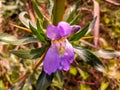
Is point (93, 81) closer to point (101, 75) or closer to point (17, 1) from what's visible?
point (101, 75)

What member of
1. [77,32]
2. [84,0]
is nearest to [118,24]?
[84,0]

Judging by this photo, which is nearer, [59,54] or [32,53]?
[59,54]

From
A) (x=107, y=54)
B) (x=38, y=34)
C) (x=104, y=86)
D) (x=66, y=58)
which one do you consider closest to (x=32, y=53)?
(x=38, y=34)

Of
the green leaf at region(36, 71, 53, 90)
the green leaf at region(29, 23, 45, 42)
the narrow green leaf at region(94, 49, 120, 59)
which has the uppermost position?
the green leaf at region(29, 23, 45, 42)

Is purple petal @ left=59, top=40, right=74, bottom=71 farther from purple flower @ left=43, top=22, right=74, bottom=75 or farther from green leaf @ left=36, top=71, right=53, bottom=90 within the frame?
green leaf @ left=36, top=71, right=53, bottom=90

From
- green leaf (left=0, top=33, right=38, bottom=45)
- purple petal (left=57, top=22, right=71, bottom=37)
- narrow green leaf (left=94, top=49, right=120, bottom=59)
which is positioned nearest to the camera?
purple petal (left=57, top=22, right=71, bottom=37)

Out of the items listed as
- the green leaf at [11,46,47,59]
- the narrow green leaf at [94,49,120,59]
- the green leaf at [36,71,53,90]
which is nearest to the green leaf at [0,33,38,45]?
the green leaf at [11,46,47,59]

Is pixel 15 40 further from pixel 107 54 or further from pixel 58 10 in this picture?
pixel 107 54

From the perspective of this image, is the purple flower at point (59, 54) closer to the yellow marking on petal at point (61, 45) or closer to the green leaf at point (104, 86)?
the yellow marking on petal at point (61, 45)
